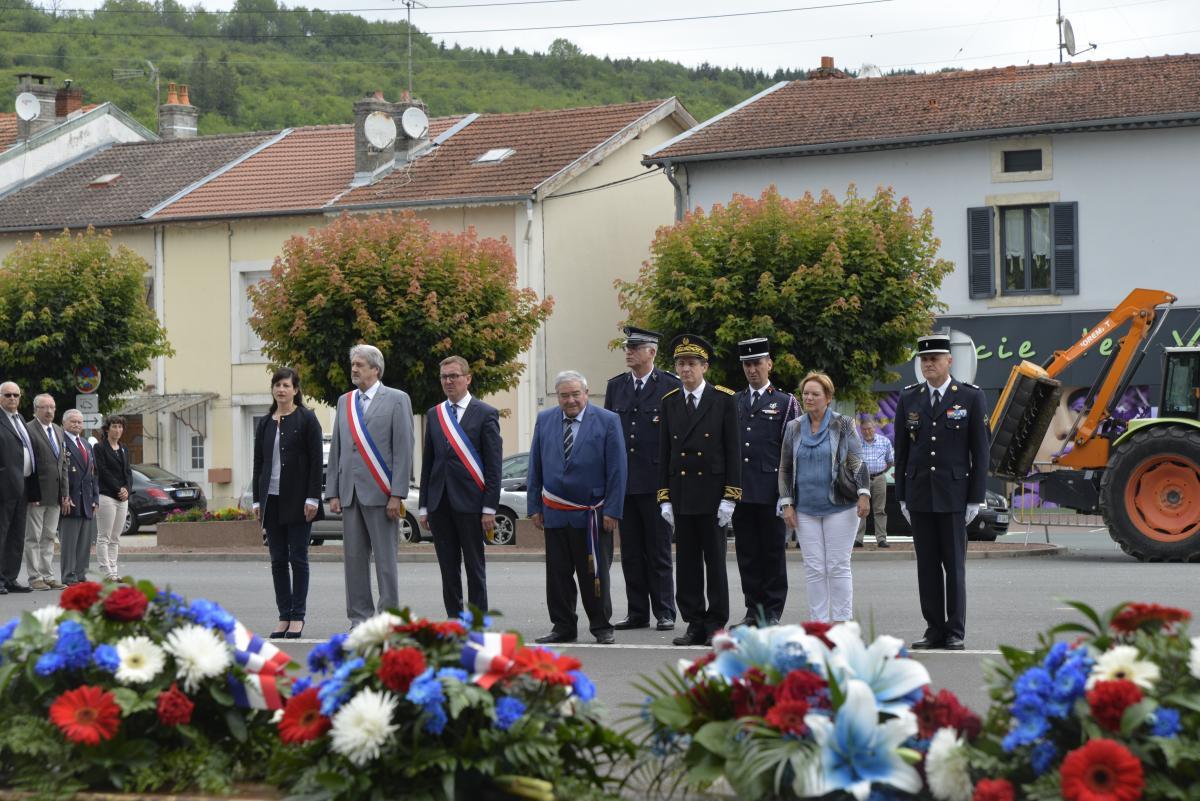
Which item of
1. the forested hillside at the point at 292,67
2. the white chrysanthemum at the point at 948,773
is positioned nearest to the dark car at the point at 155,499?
the forested hillside at the point at 292,67

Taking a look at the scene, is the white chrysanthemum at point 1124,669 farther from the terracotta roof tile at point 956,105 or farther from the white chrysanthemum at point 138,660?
the terracotta roof tile at point 956,105

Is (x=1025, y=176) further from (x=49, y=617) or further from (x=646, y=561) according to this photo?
(x=49, y=617)

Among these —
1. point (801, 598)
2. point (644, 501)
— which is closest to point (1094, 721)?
point (644, 501)

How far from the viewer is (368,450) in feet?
38.5

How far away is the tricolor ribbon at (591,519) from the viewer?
1159 cm

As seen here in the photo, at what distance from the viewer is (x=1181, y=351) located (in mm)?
20531

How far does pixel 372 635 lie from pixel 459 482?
623cm

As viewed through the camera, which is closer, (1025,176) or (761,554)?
(761,554)

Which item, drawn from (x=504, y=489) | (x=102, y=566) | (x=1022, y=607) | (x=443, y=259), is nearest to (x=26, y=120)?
(x=443, y=259)

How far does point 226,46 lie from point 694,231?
60.9m

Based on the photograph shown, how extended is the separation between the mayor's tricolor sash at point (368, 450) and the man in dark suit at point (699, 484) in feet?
6.14

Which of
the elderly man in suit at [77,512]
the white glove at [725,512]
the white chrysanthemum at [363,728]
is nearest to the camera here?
the white chrysanthemum at [363,728]

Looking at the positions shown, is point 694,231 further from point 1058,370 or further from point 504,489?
point 1058,370

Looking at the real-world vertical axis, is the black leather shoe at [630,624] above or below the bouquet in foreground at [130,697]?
below
